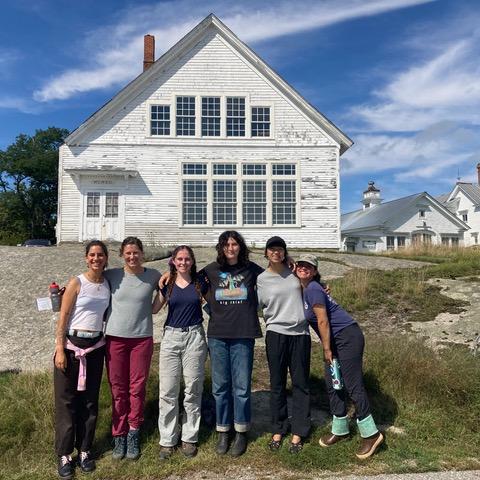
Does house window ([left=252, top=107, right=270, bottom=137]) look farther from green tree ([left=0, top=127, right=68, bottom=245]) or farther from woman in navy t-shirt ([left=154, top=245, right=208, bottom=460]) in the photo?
green tree ([left=0, top=127, right=68, bottom=245])

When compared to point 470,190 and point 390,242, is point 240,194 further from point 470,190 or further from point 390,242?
point 470,190

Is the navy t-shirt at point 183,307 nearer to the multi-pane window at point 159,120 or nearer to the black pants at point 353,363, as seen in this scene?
the black pants at point 353,363

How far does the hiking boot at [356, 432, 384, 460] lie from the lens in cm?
458

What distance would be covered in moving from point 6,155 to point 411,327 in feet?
148

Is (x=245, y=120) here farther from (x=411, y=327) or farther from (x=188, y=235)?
(x=411, y=327)

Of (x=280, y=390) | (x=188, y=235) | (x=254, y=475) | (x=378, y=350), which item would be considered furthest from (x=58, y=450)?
(x=188, y=235)

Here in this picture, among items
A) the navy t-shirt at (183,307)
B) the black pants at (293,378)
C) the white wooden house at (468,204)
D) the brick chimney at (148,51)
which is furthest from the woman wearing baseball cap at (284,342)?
the white wooden house at (468,204)

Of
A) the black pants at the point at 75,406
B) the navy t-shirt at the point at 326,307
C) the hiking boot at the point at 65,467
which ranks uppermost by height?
the navy t-shirt at the point at 326,307

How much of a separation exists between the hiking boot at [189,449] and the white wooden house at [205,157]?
54.6 feet

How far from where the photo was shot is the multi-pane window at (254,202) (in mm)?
21500

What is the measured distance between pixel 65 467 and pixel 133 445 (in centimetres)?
60

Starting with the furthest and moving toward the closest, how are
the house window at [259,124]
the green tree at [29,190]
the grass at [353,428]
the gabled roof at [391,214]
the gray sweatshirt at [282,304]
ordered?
the green tree at [29,190] → the gabled roof at [391,214] → the house window at [259,124] → the gray sweatshirt at [282,304] → the grass at [353,428]

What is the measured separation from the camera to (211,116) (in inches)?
853

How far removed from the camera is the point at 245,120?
21.7m
